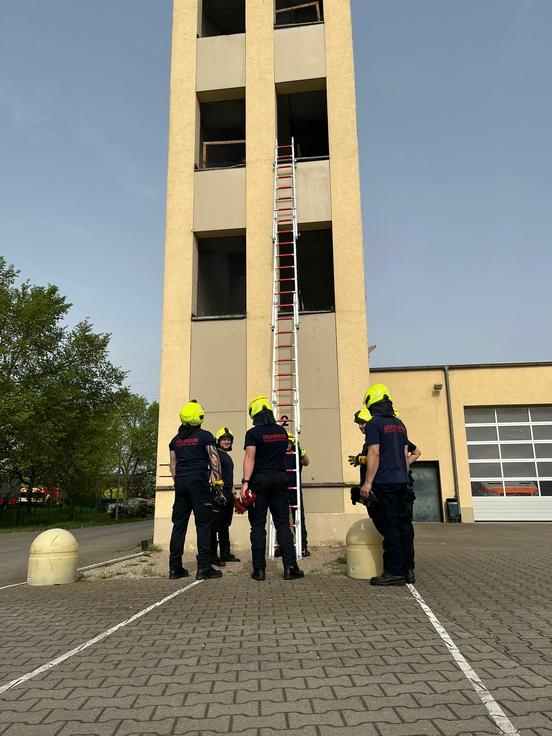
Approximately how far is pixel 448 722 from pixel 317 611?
228 cm

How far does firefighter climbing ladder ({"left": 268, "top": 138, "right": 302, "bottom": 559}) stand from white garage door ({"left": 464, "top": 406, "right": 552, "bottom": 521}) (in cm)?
1066

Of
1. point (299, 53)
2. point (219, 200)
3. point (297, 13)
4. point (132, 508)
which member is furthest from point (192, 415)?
point (132, 508)

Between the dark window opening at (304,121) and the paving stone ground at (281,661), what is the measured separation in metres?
10.9

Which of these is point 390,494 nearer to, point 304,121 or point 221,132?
point 304,121

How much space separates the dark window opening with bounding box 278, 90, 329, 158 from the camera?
1347 cm

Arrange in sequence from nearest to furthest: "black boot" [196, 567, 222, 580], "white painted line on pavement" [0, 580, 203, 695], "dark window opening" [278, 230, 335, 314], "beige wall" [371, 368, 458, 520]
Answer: "white painted line on pavement" [0, 580, 203, 695], "black boot" [196, 567, 222, 580], "dark window opening" [278, 230, 335, 314], "beige wall" [371, 368, 458, 520]

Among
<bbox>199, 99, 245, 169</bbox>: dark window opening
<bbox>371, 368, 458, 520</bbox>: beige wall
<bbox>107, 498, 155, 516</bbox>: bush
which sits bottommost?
<bbox>107, 498, 155, 516</bbox>: bush

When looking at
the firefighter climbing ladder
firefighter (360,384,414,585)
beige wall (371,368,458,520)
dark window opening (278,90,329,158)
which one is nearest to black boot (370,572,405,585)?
firefighter (360,384,414,585)

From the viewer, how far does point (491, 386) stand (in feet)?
62.6

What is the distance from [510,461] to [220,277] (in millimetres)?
12326

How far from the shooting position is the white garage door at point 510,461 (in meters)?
18.1

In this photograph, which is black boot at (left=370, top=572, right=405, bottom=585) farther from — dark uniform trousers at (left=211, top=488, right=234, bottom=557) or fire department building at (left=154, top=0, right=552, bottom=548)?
fire department building at (left=154, top=0, right=552, bottom=548)

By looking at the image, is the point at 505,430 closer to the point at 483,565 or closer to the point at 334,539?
the point at 334,539

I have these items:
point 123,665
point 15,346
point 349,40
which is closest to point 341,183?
point 349,40
